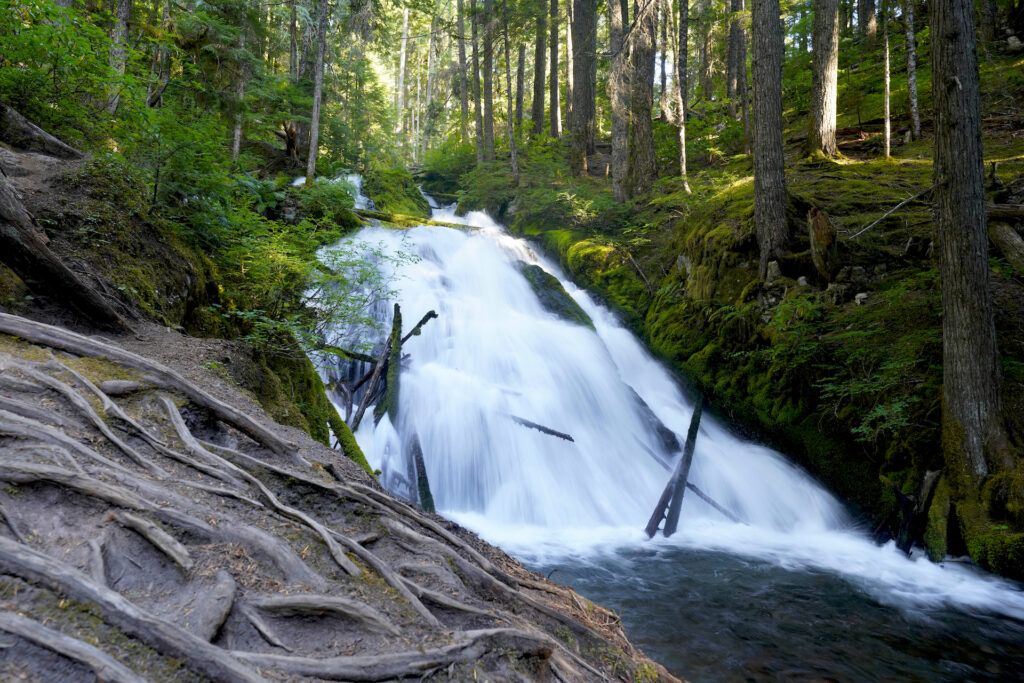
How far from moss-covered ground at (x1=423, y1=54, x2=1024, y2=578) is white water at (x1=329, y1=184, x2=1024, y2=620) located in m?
0.46

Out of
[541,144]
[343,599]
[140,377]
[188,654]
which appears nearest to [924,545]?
[343,599]

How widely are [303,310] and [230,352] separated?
5.57ft

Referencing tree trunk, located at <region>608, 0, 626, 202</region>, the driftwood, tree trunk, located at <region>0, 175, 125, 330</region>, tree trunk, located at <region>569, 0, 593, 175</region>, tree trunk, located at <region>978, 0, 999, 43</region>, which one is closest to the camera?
tree trunk, located at <region>0, 175, 125, 330</region>

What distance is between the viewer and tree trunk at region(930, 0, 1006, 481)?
5582 millimetres

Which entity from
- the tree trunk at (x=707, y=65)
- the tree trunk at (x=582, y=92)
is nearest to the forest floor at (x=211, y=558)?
the tree trunk at (x=582, y=92)

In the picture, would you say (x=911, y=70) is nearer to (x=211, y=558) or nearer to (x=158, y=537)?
(x=211, y=558)

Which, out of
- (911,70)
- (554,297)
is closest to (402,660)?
(554,297)

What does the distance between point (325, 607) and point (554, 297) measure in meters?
11.2

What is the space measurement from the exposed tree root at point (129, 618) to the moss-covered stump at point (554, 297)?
424 inches

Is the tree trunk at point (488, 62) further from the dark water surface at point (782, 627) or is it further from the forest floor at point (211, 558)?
the forest floor at point (211, 558)

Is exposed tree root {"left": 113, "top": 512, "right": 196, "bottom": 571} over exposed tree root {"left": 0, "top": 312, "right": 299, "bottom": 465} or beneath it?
beneath

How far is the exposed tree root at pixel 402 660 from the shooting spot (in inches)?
71.1

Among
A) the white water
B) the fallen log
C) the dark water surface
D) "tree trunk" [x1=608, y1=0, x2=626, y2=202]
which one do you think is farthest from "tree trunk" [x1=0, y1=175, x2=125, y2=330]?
"tree trunk" [x1=608, y1=0, x2=626, y2=202]

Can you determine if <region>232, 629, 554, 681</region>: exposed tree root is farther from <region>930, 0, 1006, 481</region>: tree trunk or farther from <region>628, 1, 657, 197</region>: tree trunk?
<region>628, 1, 657, 197</region>: tree trunk
